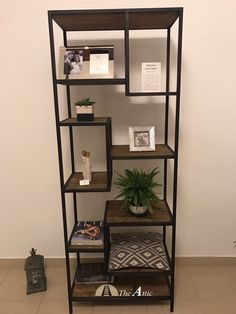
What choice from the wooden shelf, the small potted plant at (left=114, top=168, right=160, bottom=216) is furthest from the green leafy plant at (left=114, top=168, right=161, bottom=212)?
the wooden shelf

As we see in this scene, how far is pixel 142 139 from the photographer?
1.67 m

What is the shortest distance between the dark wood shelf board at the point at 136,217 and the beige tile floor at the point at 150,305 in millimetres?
602

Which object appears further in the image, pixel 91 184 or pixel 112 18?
pixel 91 184

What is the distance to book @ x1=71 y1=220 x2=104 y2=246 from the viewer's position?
1.70 m

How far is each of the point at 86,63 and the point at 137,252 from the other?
1197 mm

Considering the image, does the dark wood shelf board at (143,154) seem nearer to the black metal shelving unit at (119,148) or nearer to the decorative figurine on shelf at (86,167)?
the black metal shelving unit at (119,148)

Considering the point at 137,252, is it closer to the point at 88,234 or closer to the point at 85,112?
the point at 88,234

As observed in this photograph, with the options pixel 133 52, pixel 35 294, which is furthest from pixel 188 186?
pixel 35 294

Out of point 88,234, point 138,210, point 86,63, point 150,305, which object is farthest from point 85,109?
point 150,305

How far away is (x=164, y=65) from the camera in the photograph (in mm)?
1836

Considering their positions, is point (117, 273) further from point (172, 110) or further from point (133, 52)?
point (133, 52)

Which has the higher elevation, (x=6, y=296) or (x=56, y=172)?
(x=56, y=172)

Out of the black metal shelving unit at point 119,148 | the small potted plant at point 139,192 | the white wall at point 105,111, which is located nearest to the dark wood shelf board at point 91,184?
the black metal shelving unit at point 119,148

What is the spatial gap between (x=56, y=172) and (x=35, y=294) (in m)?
0.87
